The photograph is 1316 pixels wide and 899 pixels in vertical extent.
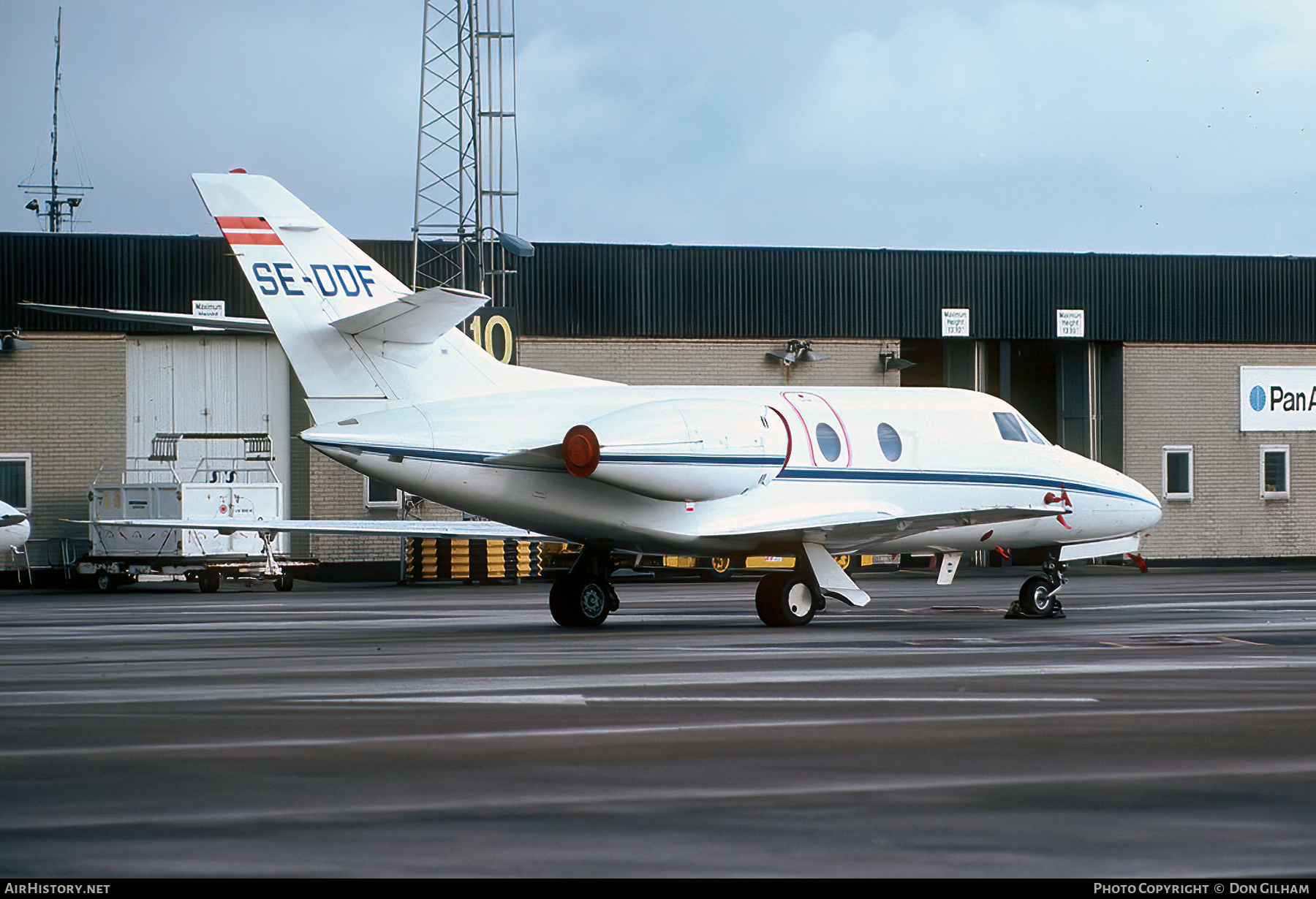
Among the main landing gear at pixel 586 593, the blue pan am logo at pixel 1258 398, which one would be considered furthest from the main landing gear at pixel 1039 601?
the blue pan am logo at pixel 1258 398

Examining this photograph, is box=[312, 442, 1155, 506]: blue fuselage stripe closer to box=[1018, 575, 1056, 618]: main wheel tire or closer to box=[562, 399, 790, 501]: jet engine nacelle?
box=[562, 399, 790, 501]: jet engine nacelle

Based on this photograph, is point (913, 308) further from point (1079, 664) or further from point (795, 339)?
point (1079, 664)

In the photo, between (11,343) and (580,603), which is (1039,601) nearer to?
(580,603)

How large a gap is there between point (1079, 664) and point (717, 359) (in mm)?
29721

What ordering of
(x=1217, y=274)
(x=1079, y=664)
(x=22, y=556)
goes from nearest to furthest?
(x=1079, y=664) < (x=22, y=556) < (x=1217, y=274)

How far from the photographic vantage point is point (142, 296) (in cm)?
3884

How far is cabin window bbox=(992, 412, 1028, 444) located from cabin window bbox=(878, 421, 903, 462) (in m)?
1.91

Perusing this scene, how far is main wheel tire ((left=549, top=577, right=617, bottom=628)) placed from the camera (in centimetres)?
1888

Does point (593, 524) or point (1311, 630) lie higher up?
point (593, 524)

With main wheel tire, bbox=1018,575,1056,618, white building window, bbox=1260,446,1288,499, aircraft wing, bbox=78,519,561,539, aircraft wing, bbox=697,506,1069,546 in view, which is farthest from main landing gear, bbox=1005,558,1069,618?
white building window, bbox=1260,446,1288,499

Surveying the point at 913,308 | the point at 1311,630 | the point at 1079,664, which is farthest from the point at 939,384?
the point at 1079,664

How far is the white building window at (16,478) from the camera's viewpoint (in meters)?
38.5

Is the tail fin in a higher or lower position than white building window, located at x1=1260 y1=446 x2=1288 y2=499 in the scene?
higher

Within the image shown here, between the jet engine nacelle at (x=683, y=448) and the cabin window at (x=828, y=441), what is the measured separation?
646mm
